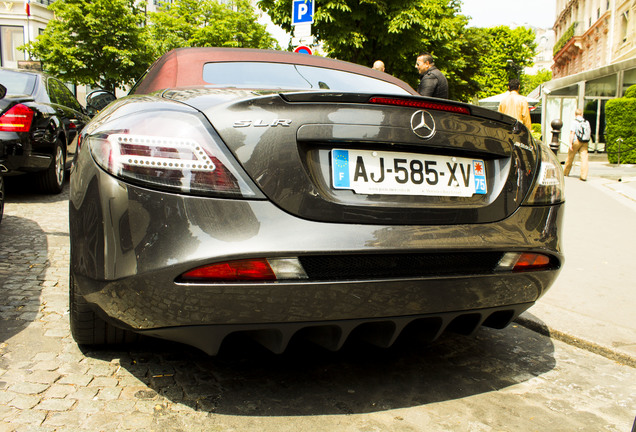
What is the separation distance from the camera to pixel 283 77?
309cm

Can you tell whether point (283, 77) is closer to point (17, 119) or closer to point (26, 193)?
point (17, 119)

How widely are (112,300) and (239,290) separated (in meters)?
0.47

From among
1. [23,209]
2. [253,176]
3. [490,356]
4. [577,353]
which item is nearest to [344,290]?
[253,176]

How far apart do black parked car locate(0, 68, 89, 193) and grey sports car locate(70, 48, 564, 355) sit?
177 inches

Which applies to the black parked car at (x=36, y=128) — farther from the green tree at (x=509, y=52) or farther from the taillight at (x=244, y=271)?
the green tree at (x=509, y=52)

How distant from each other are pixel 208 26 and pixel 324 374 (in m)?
44.1

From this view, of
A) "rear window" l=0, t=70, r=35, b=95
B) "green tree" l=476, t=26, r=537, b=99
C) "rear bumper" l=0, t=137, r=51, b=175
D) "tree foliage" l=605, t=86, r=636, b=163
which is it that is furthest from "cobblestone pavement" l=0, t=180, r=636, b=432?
Result: "green tree" l=476, t=26, r=537, b=99

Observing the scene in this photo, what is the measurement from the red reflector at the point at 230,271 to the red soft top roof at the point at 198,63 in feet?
3.98

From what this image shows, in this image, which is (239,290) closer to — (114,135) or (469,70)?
(114,135)

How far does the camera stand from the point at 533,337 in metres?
3.37

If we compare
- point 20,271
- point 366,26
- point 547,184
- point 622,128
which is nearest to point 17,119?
point 20,271

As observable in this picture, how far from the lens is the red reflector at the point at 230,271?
1.91m

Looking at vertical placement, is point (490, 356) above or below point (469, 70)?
below

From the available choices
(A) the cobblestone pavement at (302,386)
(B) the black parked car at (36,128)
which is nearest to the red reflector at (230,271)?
(A) the cobblestone pavement at (302,386)
